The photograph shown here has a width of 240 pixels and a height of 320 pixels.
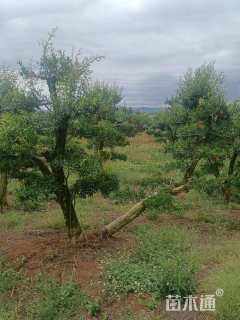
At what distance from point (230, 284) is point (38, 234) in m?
4.79

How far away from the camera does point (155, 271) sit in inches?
270

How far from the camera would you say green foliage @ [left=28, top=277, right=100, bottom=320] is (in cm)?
622

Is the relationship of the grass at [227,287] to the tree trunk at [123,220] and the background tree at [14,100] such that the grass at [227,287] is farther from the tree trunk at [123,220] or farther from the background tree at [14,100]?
the background tree at [14,100]

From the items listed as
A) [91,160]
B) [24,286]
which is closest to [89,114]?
[91,160]

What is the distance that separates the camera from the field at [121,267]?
6.20 m

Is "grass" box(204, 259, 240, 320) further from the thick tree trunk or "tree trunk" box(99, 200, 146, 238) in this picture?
the thick tree trunk

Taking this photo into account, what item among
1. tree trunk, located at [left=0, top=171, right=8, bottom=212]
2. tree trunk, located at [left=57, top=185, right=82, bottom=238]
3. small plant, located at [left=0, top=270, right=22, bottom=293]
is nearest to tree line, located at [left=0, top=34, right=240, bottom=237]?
tree trunk, located at [left=57, top=185, right=82, bottom=238]

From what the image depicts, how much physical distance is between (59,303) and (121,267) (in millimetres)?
1225

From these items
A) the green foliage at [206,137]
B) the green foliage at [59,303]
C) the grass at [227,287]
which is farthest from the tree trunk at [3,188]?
the grass at [227,287]

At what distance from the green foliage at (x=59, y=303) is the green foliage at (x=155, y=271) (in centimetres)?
48

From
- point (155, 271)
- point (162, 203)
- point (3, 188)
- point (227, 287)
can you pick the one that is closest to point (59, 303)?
point (155, 271)

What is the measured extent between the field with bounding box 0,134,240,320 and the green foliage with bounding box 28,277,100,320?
0.05 ft

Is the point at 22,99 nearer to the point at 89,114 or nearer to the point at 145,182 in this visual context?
the point at 89,114

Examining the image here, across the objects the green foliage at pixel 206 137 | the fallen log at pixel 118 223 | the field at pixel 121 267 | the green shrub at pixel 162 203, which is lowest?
the field at pixel 121 267
